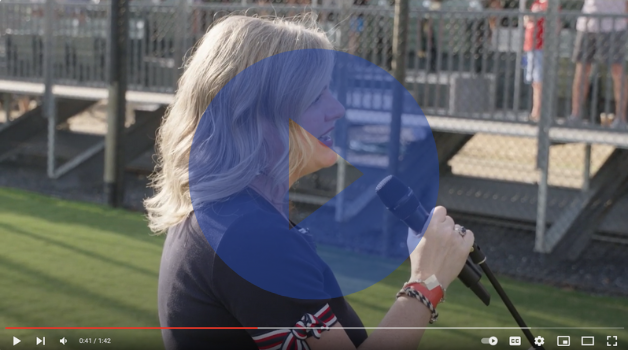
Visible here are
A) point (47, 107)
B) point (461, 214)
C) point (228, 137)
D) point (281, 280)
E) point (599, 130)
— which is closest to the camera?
point (281, 280)

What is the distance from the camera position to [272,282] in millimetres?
1354

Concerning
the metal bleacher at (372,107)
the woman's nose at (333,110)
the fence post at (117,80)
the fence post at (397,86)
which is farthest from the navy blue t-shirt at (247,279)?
the fence post at (117,80)

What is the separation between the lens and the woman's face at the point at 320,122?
154 centimetres

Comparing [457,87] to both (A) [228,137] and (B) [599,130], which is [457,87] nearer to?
(B) [599,130]

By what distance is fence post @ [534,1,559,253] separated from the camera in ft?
18.9

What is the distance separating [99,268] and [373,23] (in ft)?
11.4

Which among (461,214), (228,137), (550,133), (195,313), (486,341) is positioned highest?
(228,137)

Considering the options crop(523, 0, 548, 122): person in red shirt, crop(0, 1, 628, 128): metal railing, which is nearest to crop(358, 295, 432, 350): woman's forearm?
crop(0, 1, 628, 128): metal railing

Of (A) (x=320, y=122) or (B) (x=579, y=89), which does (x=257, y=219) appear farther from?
(B) (x=579, y=89)

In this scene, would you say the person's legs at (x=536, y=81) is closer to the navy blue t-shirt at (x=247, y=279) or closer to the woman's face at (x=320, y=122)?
the woman's face at (x=320, y=122)

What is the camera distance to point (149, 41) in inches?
314

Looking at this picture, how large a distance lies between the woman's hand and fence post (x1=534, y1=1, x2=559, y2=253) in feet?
15.2

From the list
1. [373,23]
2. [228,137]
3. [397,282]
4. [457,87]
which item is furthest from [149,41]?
[228,137]

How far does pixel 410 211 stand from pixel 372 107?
4.49 meters
